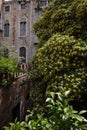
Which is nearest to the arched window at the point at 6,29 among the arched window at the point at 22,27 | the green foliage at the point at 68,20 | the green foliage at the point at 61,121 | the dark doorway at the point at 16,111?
the arched window at the point at 22,27

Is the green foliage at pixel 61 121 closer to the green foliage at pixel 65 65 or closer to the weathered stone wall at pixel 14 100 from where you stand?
the green foliage at pixel 65 65

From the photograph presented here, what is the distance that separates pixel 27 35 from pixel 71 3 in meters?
18.4

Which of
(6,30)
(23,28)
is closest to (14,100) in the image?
(23,28)

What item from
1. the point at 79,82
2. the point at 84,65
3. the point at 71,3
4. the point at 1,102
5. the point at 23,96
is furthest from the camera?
the point at 23,96

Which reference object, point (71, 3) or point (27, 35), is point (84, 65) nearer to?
point (71, 3)

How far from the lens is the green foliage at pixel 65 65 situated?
636cm

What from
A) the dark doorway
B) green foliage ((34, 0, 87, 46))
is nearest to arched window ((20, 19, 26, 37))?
the dark doorway

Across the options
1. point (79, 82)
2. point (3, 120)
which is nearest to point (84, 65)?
point (79, 82)

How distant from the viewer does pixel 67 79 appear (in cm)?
649

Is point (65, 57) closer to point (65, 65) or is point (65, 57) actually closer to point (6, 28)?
point (65, 65)

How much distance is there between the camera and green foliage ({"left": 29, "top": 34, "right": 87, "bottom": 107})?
636cm

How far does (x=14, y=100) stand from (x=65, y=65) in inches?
197

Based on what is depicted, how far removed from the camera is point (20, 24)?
27.2 metres

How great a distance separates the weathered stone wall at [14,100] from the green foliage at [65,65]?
9.33 ft
